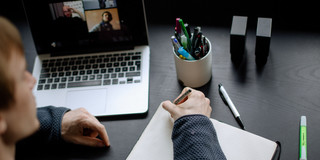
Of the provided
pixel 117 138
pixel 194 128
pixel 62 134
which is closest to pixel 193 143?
pixel 194 128

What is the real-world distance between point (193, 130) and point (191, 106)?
0.09 metres

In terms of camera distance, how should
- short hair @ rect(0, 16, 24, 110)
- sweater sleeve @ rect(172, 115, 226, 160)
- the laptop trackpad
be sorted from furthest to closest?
the laptop trackpad < sweater sleeve @ rect(172, 115, 226, 160) < short hair @ rect(0, 16, 24, 110)

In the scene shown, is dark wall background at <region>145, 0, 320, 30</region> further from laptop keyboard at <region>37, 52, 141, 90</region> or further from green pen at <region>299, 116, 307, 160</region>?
green pen at <region>299, 116, 307, 160</region>

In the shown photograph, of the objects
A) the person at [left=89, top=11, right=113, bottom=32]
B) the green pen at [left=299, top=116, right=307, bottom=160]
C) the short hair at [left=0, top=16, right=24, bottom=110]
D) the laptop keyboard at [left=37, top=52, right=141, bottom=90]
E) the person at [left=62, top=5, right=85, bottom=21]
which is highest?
the short hair at [left=0, top=16, right=24, bottom=110]

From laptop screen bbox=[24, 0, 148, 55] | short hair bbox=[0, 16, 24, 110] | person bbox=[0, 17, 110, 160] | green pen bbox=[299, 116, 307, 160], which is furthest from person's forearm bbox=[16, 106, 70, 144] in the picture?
green pen bbox=[299, 116, 307, 160]

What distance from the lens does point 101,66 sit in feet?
3.71

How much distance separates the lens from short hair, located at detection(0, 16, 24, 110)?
459mm

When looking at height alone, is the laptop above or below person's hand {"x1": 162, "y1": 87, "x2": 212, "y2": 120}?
above

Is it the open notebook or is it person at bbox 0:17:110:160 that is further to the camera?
the open notebook

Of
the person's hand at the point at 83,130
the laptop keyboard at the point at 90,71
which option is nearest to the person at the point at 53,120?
the person's hand at the point at 83,130

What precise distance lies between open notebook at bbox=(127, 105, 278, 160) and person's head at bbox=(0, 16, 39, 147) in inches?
15.3

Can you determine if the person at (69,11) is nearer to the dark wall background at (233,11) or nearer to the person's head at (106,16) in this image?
the person's head at (106,16)

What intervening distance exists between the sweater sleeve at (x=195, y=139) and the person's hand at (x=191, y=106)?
0.09 feet

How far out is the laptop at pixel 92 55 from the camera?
105 cm
